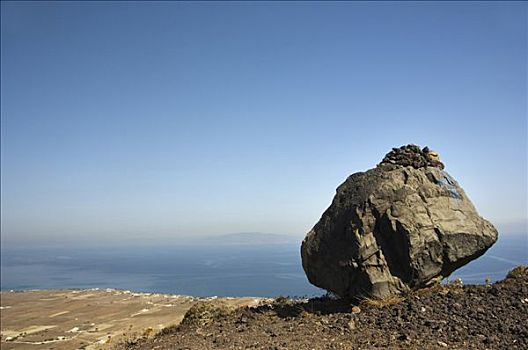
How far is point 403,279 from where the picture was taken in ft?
41.5

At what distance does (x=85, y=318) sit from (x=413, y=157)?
91.1ft

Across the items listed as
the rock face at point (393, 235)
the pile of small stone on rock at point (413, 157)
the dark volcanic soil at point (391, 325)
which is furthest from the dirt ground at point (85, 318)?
the pile of small stone on rock at point (413, 157)

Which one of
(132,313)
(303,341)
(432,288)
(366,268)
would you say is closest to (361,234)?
(366,268)

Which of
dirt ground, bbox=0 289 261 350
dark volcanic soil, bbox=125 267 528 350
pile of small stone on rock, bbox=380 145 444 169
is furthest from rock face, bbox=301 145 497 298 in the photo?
dirt ground, bbox=0 289 261 350

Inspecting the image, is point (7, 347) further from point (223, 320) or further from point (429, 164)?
point (429, 164)

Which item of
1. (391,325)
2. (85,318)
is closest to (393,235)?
(391,325)

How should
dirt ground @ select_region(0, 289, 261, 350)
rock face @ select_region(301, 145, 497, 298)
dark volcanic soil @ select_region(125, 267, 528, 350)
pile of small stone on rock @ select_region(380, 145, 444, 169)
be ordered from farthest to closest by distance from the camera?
dirt ground @ select_region(0, 289, 261, 350) < pile of small stone on rock @ select_region(380, 145, 444, 169) < rock face @ select_region(301, 145, 497, 298) < dark volcanic soil @ select_region(125, 267, 528, 350)

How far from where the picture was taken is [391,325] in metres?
10.6

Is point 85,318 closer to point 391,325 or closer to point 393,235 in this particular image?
point 393,235

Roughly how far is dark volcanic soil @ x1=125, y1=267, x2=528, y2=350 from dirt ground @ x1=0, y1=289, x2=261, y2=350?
5139mm

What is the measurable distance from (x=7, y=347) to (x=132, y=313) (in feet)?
30.2

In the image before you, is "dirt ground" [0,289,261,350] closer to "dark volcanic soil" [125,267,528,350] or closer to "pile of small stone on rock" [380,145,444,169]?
"dark volcanic soil" [125,267,528,350]

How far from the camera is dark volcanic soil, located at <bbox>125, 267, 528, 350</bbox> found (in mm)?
9617

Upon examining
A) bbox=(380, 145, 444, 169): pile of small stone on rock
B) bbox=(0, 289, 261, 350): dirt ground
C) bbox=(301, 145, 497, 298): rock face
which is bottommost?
bbox=(0, 289, 261, 350): dirt ground
